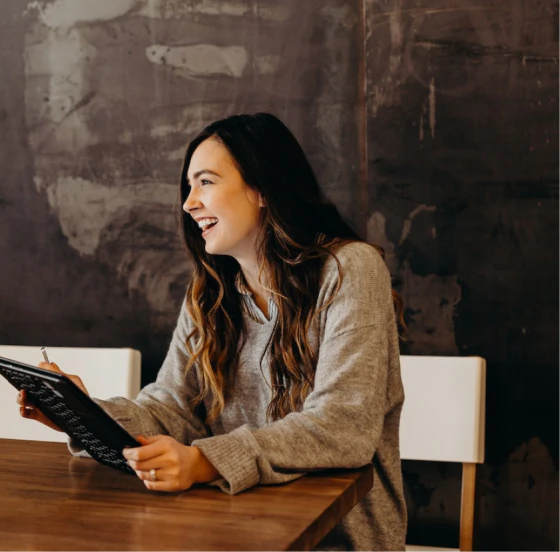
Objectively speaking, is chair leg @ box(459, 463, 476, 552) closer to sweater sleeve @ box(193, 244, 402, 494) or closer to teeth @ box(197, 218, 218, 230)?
sweater sleeve @ box(193, 244, 402, 494)

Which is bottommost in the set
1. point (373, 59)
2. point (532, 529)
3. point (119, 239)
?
point (532, 529)

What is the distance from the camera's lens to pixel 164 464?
44.6 inches

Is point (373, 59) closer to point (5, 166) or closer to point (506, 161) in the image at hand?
point (506, 161)

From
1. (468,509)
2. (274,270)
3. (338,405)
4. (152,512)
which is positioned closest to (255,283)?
(274,270)

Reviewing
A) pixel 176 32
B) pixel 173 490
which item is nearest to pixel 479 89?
pixel 176 32

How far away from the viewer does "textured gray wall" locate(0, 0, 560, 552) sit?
7.13 feet

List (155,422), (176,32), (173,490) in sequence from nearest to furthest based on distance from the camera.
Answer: (173,490), (155,422), (176,32)

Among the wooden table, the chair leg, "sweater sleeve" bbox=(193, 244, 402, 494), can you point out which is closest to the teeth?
"sweater sleeve" bbox=(193, 244, 402, 494)

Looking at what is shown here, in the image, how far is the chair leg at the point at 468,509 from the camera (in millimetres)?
1974

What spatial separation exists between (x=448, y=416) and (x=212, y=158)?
91cm

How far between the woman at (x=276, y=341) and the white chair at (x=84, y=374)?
0.61 metres

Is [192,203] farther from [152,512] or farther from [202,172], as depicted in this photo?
[152,512]

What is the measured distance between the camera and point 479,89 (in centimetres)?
218

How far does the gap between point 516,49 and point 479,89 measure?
0.14m
